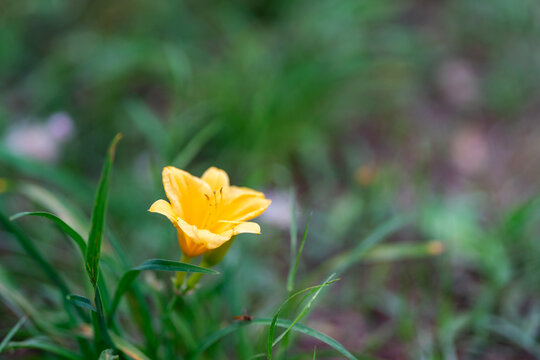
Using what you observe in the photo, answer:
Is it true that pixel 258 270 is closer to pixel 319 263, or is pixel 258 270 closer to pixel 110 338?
pixel 319 263

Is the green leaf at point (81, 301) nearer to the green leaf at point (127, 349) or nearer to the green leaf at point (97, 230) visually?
the green leaf at point (97, 230)

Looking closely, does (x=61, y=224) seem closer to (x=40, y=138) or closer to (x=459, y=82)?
(x=40, y=138)

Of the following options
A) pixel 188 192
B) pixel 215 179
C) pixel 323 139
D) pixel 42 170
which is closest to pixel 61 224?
pixel 188 192

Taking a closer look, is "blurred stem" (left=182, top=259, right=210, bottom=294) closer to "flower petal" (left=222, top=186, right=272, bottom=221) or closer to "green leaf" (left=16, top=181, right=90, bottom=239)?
"flower petal" (left=222, top=186, right=272, bottom=221)

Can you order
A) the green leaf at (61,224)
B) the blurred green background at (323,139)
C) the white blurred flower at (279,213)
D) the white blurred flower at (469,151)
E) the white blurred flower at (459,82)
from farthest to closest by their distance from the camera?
the white blurred flower at (459,82)
the white blurred flower at (469,151)
the white blurred flower at (279,213)
the blurred green background at (323,139)
the green leaf at (61,224)

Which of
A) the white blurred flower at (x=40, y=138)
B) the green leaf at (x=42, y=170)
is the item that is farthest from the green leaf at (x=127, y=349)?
the white blurred flower at (x=40, y=138)
